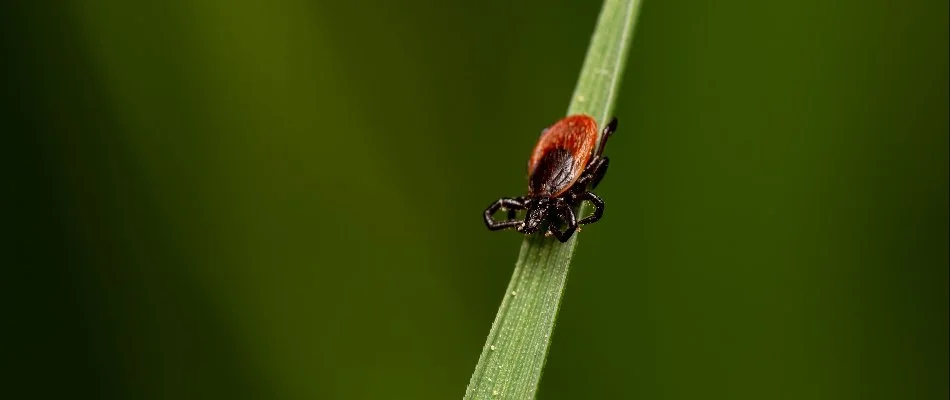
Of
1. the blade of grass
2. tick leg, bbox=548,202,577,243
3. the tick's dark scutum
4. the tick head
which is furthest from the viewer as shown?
the tick's dark scutum

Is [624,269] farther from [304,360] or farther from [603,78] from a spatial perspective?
[304,360]

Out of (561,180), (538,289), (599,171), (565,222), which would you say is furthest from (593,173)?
(538,289)

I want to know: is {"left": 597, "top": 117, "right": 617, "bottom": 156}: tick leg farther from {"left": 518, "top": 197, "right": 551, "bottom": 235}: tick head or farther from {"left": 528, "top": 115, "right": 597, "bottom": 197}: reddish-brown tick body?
{"left": 518, "top": 197, "right": 551, "bottom": 235}: tick head

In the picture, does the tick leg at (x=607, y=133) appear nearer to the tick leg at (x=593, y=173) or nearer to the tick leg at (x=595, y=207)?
the tick leg at (x=593, y=173)

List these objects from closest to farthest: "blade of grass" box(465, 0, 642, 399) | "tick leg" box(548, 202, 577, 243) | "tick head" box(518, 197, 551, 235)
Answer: "blade of grass" box(465, 0, 642, 399) < "tick leg" box(548, 202, 577, 243) < "tick head" box(518, 197, 551, 235)

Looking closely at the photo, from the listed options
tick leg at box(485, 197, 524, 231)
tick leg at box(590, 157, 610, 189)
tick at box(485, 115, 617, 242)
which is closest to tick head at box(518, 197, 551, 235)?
tick at box(485, 115, 617, 242)

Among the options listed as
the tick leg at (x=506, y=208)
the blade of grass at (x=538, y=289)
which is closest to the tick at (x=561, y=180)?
the tick leg at (x=506, y=208)

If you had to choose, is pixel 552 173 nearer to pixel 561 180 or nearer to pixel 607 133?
pixel 561 180

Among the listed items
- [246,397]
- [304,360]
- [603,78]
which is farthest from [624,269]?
[246,397]
